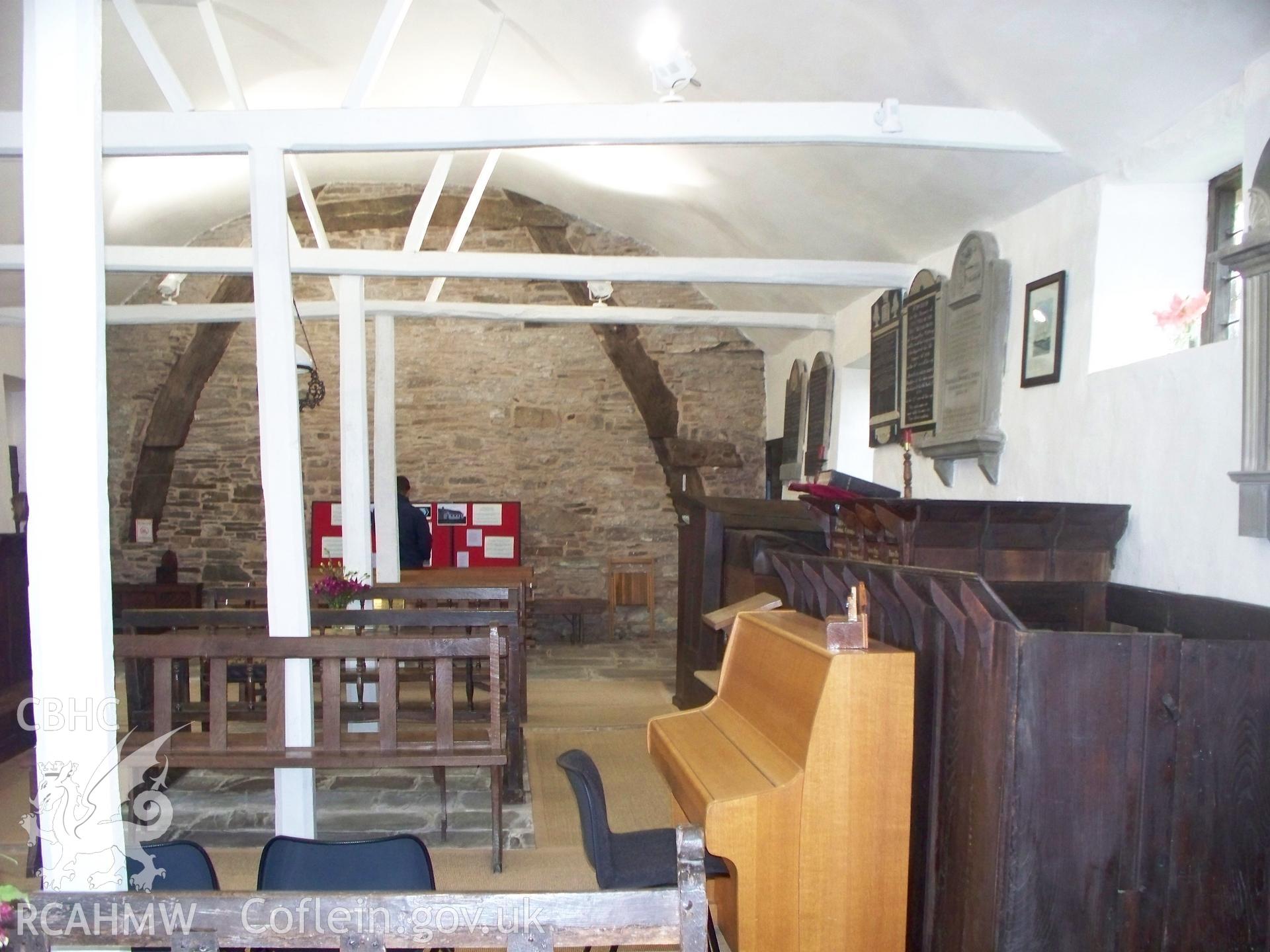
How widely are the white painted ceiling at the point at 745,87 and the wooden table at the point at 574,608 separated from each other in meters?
3.09

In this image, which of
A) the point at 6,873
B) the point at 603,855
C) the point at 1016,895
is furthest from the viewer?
the point at 6,873

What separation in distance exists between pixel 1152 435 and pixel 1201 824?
1.91 meters

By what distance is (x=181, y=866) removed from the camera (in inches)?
87.7

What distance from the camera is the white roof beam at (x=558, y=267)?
639cm

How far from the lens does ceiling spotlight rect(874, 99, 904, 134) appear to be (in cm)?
414

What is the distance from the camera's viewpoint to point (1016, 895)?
230 centimetres

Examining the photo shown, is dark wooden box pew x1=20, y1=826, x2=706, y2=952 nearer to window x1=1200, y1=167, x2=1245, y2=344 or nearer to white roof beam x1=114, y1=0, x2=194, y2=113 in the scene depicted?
window x1=1200, y1=167, x2=1245, y2=344

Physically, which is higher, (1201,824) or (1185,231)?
(1185,231)

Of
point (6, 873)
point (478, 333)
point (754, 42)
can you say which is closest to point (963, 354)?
point (754, 42)

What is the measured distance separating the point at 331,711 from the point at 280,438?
111cm

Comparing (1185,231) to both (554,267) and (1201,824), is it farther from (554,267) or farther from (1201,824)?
(554,267)

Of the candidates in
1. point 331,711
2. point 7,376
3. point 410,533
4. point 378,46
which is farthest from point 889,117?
point 7,376

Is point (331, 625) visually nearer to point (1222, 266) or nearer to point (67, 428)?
point (67, 428)

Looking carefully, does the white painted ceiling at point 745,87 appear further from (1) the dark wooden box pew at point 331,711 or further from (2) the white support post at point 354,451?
(1) the dark wooden box pew at point 331,711
